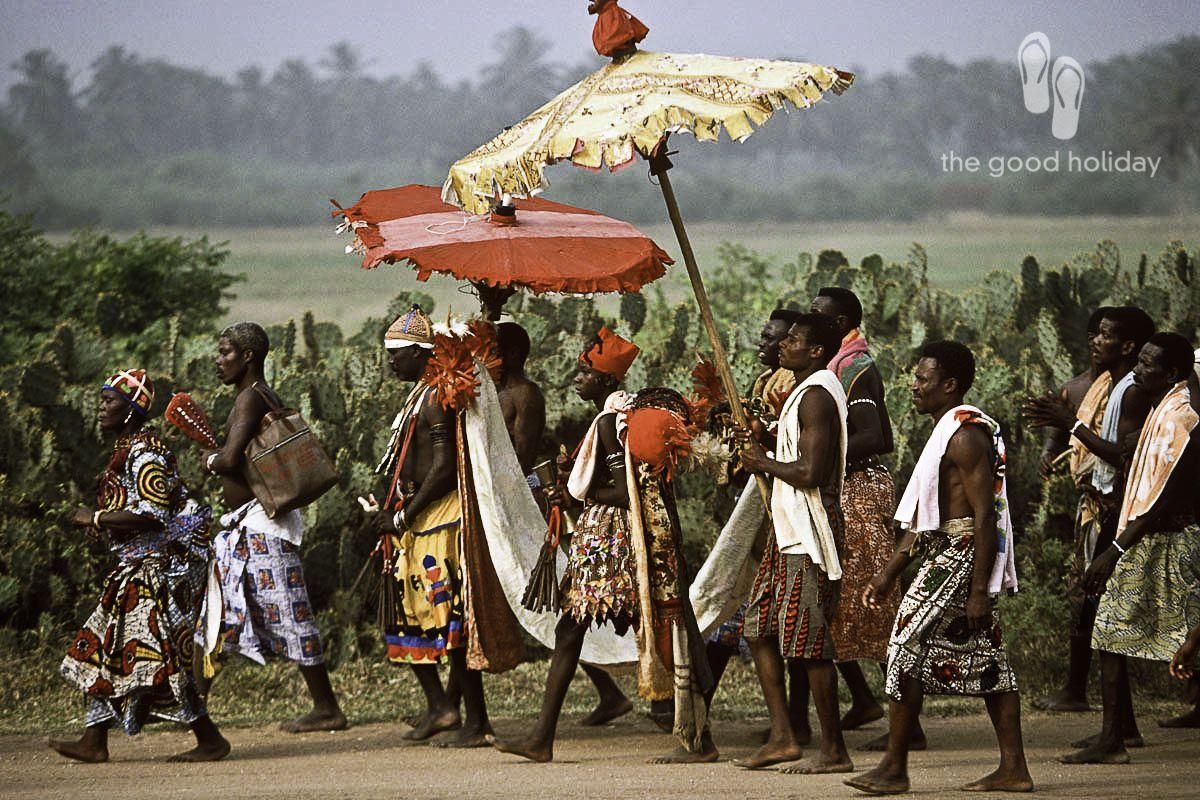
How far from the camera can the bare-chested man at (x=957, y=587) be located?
19.7 feet

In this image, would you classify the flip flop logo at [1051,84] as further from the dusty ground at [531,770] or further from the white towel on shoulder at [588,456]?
the white towel on shoulder at [588,456]

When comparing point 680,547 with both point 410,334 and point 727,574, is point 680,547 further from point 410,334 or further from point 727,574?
point 410,334

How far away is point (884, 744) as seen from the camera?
287 inches

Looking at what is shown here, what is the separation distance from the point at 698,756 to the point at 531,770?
73cm

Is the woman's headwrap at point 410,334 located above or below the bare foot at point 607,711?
above

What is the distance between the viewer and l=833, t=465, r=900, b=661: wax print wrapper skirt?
7156mm

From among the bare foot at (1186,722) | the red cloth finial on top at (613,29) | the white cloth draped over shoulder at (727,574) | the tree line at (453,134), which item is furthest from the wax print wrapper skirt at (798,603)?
the tree line at (453,134)

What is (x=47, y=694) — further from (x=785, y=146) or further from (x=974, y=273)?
(x=785, y=146)

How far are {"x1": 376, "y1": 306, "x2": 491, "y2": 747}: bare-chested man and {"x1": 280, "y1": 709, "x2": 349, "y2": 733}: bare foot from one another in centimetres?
57

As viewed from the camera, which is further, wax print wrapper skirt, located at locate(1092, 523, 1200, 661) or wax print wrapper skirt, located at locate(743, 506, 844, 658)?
wax print wrapper skirt, located at locate(1092, 523, 1200, 661)

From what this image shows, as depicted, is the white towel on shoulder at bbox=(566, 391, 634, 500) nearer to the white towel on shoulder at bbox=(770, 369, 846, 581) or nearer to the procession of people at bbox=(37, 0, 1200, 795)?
the procession of people at bbox=(37, 0, 1200, 795)

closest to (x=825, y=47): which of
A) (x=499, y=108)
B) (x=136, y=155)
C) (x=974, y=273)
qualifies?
(x=974, y=273)

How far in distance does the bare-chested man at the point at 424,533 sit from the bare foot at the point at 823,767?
1.62m

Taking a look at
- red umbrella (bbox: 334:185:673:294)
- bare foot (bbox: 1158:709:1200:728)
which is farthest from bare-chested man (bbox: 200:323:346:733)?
bare foot (bbox: 1158:709:1200:728)
